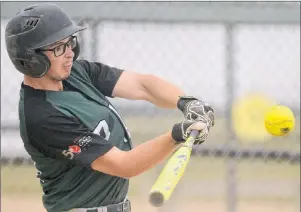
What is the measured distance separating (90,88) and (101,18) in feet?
5.55

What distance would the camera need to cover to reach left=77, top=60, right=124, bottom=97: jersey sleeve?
3479 millimetres

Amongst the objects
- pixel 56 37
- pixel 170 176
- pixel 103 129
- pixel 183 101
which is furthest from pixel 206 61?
pixel 170 176

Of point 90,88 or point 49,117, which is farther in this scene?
point 90,88

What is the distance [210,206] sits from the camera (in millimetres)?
7137

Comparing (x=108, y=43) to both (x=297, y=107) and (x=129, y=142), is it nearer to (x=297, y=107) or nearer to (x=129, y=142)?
(x=297, y=107)

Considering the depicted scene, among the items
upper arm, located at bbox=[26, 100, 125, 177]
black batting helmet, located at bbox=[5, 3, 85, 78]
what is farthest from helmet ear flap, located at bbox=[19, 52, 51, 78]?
upper arm, located at bbox=[26, 100, 125, 177]

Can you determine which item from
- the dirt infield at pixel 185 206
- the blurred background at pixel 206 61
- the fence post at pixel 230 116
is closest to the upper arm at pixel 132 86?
the blurred background at pixel 206 61

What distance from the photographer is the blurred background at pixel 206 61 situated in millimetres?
4980

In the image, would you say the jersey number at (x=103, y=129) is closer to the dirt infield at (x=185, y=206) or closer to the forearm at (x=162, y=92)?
the forearm at (x=162, y=92)

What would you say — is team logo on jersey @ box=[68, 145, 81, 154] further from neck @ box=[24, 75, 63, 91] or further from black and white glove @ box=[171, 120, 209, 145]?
black and white glove @ box=[171, 120, 209, 145]

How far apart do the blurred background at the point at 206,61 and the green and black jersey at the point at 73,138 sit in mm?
1630

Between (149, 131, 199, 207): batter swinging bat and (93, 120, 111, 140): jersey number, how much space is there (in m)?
0.44

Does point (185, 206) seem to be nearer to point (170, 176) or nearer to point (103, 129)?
point (103, 129)

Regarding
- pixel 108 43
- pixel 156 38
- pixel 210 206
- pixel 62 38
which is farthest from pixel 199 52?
pixel 62 38
